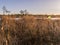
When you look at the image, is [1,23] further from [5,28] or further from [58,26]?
[58,26]

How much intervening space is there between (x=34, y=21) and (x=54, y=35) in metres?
2.62

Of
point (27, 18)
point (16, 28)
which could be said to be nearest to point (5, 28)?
point (16, 28)

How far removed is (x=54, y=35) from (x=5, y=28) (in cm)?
300

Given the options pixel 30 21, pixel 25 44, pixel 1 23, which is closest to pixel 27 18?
pixel 30 21

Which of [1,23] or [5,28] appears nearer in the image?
[5,28]

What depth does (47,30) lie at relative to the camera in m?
19.4

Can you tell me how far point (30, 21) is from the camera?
821 inches

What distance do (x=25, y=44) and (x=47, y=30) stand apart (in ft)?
5.95

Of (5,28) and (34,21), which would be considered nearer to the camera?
(5,28)

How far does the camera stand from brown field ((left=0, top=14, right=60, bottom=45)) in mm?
18422

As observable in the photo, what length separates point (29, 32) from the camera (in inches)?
753

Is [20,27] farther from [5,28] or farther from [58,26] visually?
[58,26]

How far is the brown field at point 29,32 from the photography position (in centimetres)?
1842

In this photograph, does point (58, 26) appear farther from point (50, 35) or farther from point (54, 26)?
point (50, 35)
